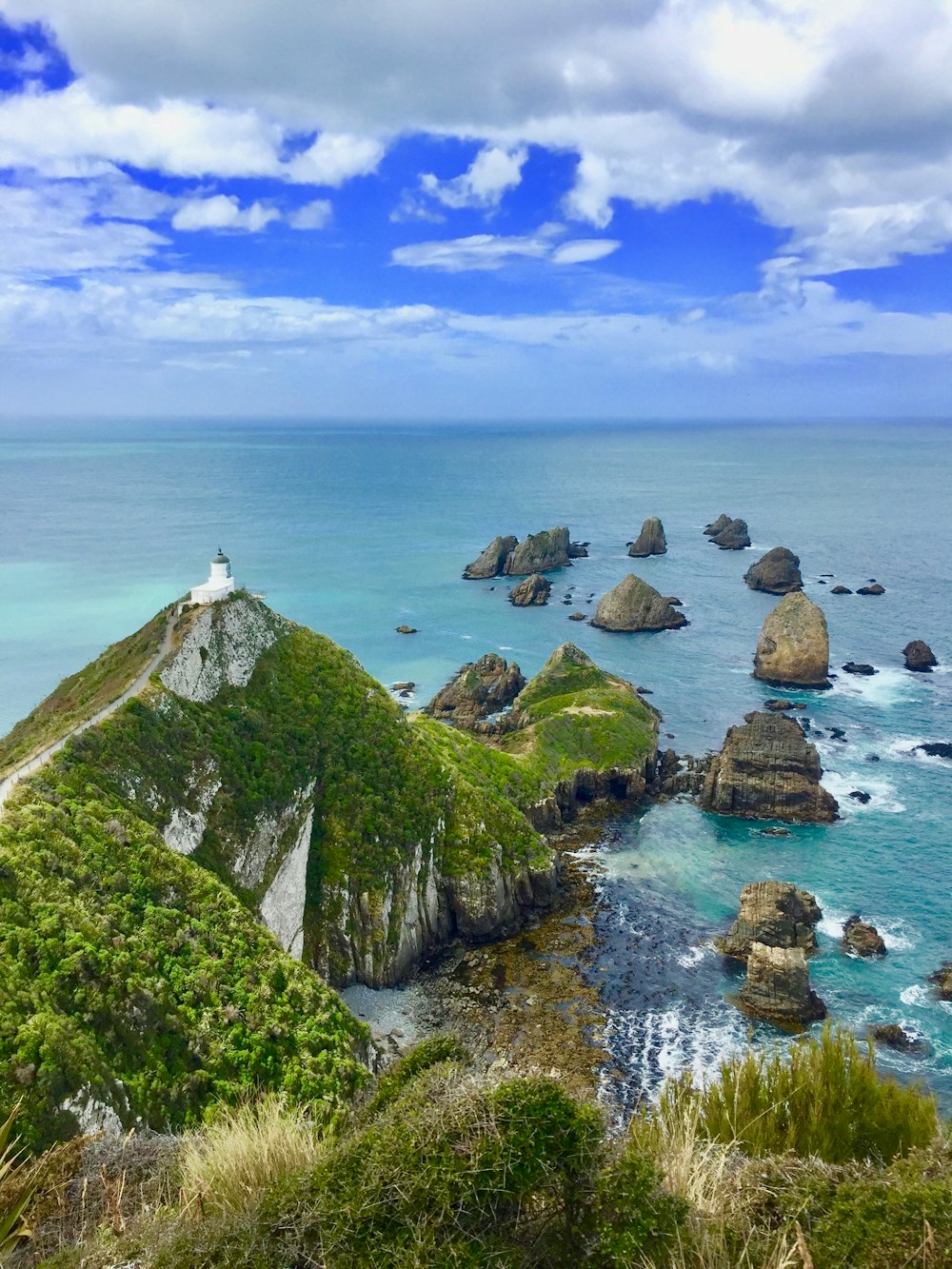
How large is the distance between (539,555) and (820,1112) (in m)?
113

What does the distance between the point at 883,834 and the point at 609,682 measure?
23615mm

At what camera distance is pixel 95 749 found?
34719mm

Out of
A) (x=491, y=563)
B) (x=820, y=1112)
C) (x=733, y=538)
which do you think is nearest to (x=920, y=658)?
(x=491, y=563)

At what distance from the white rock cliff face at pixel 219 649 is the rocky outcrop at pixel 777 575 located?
86024 millimetres

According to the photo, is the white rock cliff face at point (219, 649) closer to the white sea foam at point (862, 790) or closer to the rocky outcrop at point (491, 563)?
the white sea foam at point (862, 790)

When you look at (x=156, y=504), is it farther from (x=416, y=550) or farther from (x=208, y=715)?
(x=208, y=715)

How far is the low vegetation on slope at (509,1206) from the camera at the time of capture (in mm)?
13523

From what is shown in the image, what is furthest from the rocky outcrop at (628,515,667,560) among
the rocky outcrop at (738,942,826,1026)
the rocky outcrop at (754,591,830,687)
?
the rocky outcrop at (738,942,826,1026)

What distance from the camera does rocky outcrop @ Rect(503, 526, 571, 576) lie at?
131 m

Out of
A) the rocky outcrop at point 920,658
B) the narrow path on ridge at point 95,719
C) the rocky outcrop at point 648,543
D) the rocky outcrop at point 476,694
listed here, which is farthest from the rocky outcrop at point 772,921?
the rocky outcrop at point 648,543

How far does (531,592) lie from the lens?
112500mm

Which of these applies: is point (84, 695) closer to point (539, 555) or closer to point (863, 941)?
point (863, 941)

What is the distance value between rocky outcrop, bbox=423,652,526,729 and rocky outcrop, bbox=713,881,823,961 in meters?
28.4

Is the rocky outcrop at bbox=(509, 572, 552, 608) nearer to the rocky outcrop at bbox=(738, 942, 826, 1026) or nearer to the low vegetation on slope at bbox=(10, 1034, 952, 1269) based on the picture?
the rocky outcrop at bbox=(738, 942, 826, 1026)
